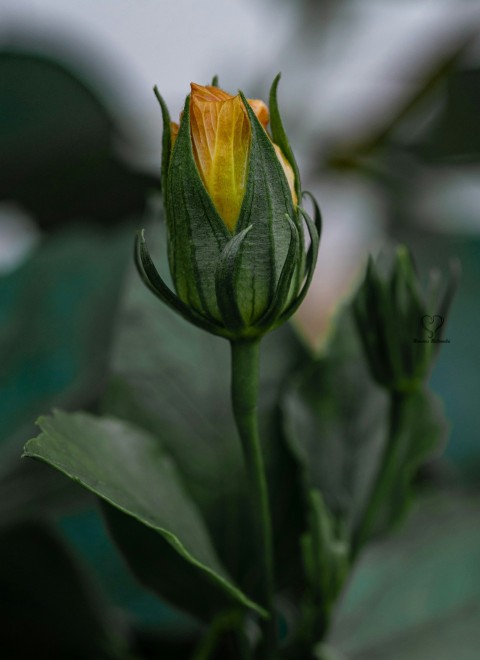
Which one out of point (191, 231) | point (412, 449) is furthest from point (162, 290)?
point (412, 449)

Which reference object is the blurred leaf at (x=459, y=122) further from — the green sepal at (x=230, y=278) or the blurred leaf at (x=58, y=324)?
the green sepal at (x=230, y=278)

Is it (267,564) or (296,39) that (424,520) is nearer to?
(267,564)

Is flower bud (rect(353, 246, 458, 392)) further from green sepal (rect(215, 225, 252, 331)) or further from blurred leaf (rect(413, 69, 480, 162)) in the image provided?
blurred leaf (rect(413, 69, 480, 162))

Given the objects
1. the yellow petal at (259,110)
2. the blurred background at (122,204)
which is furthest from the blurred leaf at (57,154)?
the yellow petal at (259,110)

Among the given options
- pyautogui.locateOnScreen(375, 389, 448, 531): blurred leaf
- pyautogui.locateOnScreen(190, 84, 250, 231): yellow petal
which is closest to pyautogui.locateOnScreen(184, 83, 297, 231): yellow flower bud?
pyautogui.locateOnScreen(190, 84, 250, 231): yellow petal

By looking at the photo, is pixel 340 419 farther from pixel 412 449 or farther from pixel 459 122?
pixel 459 122

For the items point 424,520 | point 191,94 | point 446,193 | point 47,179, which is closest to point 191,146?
point 191,94
